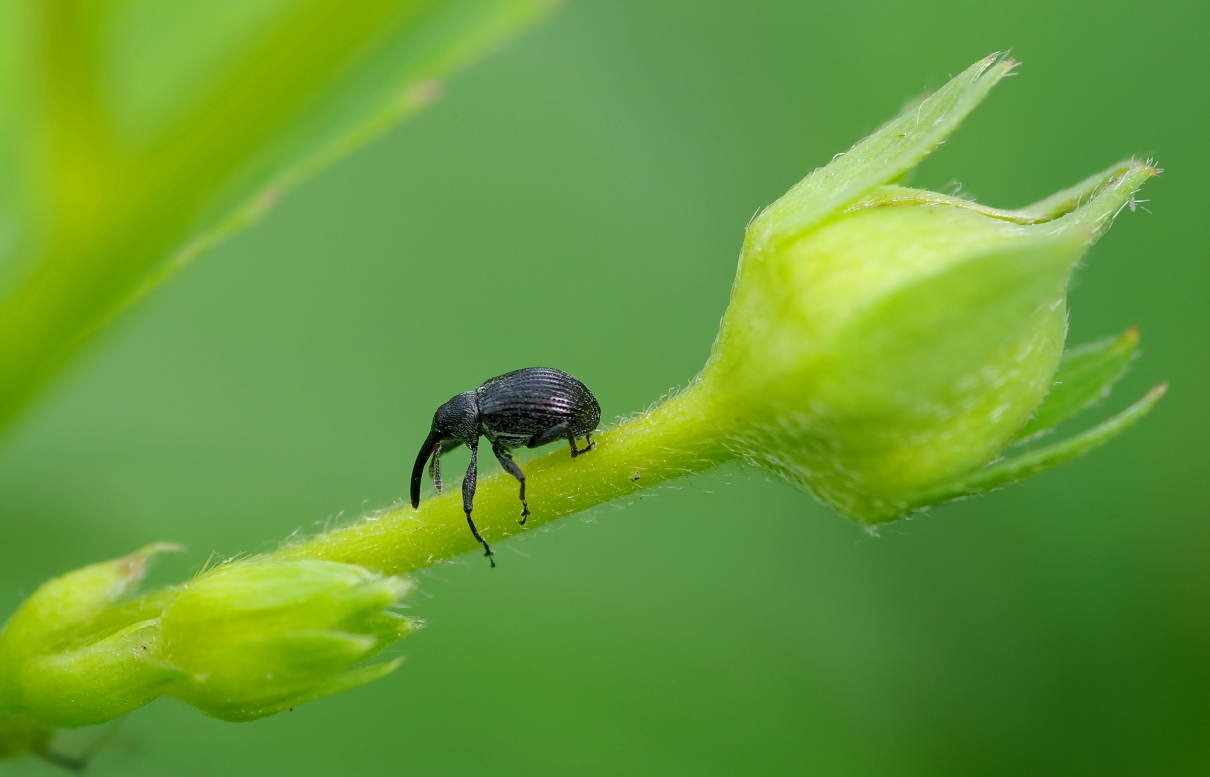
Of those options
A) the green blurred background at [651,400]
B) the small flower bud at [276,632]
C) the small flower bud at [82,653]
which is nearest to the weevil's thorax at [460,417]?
the green blurred background at [651,400]

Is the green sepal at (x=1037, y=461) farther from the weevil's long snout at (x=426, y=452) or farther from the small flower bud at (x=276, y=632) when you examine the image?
the weevil's long snout at (x=426, y=452)

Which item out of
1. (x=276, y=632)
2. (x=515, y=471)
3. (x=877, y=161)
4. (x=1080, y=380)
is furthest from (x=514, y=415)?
(x=1080, y=380)

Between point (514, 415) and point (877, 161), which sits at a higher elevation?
point (514, 415)

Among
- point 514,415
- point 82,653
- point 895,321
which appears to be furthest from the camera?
point 514,415

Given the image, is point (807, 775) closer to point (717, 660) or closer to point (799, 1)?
point (717, 660)

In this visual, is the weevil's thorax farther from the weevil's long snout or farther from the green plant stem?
the green plant stem

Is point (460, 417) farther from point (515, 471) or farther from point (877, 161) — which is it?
point (877, 161)

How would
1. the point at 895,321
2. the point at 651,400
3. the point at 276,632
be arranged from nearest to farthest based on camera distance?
the point at 895,321 → the point at 276,632 → the point at 651,400
